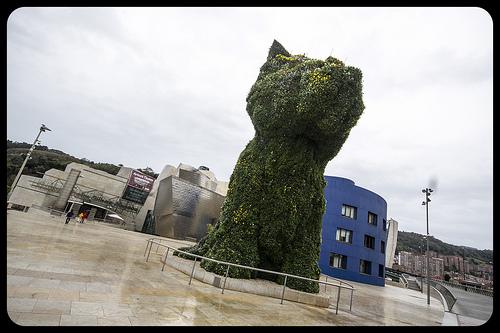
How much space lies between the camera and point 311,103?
9.08 m

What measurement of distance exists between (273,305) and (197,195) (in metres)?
30.5

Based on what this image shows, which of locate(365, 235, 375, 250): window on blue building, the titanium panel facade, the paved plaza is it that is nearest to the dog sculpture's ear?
the paved plaza

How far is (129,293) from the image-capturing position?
17.6ft

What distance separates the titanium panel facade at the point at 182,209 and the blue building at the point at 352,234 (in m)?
16.2

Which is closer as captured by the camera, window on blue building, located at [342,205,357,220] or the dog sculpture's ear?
the dog sculpture's ear

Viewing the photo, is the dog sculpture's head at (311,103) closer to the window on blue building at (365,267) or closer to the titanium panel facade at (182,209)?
the window on blue building at (365,267)

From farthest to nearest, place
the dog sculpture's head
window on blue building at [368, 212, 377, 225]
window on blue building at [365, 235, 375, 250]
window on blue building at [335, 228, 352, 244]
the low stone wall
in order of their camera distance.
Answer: window on blue building at [368, 212, 377, 225], window on blue building at [365, 235, 375, 250], window on blue building at [335, 228, 352, 244], the dog sculpture's head, the low stone wall

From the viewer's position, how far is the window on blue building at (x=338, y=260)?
2748cm

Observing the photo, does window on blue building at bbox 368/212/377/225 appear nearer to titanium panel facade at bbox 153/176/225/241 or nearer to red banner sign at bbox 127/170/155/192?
titanium panel facade at bbox 153/176/225/241

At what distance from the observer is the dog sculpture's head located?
9.11 m

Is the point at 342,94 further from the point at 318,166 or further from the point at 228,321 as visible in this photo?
the point at 228,321

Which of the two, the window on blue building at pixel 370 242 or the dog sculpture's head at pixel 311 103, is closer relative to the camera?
the dog sculpture's head at pixel 311 103

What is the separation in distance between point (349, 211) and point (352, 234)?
2.39 metres

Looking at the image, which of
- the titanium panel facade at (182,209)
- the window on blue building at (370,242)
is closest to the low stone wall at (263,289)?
the window on blue building at (370,242)
